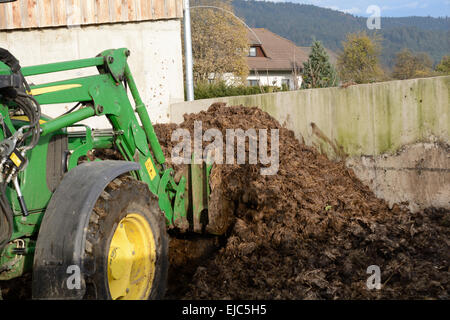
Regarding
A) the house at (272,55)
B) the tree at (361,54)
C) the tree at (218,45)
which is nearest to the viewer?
the tree at (218,45)

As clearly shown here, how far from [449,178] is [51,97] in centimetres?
373

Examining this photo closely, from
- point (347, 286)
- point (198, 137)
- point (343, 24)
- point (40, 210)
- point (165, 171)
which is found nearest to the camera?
point (40, 210)

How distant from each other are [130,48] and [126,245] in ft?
19.2

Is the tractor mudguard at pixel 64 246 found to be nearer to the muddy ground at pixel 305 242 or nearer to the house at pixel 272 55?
the muddy ground at pixel 305 242

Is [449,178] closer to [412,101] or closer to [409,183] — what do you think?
[409,183]

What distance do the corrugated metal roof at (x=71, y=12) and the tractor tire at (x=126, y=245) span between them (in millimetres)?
5711

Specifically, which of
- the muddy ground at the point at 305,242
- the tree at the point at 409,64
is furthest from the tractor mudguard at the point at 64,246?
the tree at the point at 409,64

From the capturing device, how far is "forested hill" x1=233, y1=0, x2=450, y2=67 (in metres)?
140

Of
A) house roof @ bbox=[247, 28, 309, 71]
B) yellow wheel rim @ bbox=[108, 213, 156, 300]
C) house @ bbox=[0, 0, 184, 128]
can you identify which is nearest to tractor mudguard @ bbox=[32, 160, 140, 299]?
yellow wheel rim @ bbox=[108, 213, 156, 300]

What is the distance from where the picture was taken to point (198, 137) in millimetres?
5750

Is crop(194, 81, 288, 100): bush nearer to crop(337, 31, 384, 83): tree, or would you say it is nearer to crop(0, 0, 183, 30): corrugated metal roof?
crop(0, 0, 183, 30): corrugated metal roof

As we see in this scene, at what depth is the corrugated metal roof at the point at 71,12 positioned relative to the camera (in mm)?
7953

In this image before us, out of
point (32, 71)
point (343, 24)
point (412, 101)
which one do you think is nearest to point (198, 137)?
point (412, 101)

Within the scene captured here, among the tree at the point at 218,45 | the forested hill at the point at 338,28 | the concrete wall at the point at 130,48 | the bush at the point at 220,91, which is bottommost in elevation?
the bush at the point at 220,91
